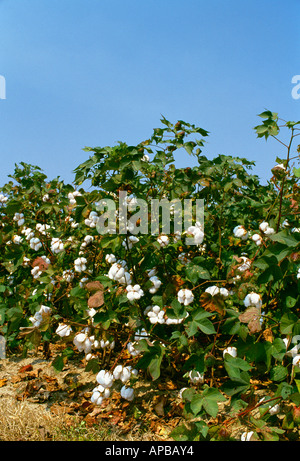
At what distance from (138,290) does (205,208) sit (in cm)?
92

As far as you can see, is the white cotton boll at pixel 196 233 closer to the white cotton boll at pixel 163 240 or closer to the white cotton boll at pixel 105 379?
the white cotton boll at pixel 163 240

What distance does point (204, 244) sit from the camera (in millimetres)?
2865

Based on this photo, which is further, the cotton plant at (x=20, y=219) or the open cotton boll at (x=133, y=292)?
the cotton plant at (x=20, y=219)

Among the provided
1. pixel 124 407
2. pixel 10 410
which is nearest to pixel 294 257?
pixel 124 407

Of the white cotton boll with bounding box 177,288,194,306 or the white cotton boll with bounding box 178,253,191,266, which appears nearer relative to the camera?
the white cotton boll with bounding box 177,288,194,306

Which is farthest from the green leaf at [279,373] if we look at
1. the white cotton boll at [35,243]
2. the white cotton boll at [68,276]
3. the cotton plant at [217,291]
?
the white cotton boll at [35,243]

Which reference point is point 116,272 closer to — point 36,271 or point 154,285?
point 154,285

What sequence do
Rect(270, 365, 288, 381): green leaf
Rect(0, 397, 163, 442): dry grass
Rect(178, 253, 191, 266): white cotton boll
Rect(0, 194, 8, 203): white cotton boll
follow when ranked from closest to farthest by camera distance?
Rect(270, 365, 288, 381): green leaf, Rect(0, 397, 163, 442): dry grass, Rect(178, 253, 191, 266): white cotton boll, Rect(0, 194, 8, 203): white cotton boll

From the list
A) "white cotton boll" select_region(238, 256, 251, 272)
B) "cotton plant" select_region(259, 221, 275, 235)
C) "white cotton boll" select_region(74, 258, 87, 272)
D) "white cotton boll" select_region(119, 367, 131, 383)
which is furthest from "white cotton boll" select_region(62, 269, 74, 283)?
"cotton plant" select_region(259, 221, 275, 235)

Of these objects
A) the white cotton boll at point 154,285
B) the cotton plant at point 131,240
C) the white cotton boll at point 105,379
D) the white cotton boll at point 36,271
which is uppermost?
the cotton plant at point 131,240

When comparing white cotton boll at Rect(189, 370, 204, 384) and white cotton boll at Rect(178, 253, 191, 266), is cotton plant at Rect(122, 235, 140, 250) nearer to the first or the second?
white cotton boll at Rect(178, 253, 191, 266)

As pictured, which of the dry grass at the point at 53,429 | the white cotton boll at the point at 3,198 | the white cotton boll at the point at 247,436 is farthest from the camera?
the white cotton boll at the point at 3,198
